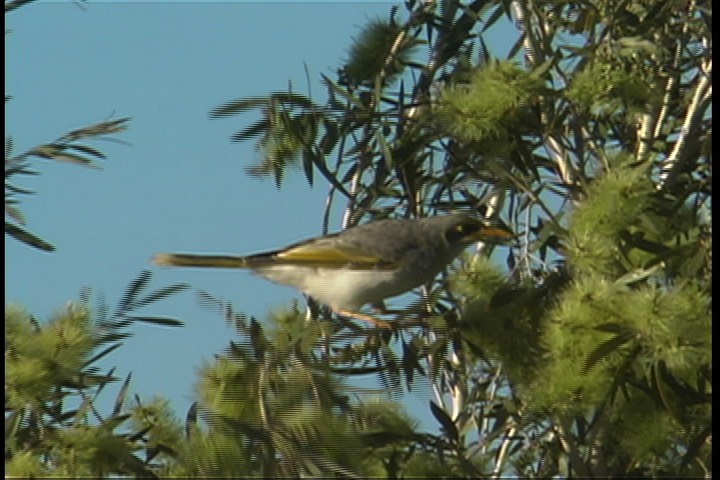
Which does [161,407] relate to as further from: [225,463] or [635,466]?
[635,466]

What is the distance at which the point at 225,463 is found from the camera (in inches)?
104

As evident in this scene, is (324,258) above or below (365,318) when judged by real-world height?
above

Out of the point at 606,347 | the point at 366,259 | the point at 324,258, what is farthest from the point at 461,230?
the point at 606,347

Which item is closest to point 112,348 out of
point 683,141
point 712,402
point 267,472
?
point 267,472

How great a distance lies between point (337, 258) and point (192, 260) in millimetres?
359

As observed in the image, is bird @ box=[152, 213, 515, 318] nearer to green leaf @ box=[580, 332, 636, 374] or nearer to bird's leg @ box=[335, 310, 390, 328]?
bird's leg @ box=[335, 310, 390, 328]

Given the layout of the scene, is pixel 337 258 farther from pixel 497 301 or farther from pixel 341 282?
pixel 497 301

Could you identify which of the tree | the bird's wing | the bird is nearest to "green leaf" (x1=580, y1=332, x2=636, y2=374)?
the tree

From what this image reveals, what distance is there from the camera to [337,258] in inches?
160

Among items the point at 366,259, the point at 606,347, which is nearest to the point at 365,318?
the point at 366,259

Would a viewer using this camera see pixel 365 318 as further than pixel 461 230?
No

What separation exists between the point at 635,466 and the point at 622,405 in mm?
334

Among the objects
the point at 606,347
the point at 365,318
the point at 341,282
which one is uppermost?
the point at 341,282

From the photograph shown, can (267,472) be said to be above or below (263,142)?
below
